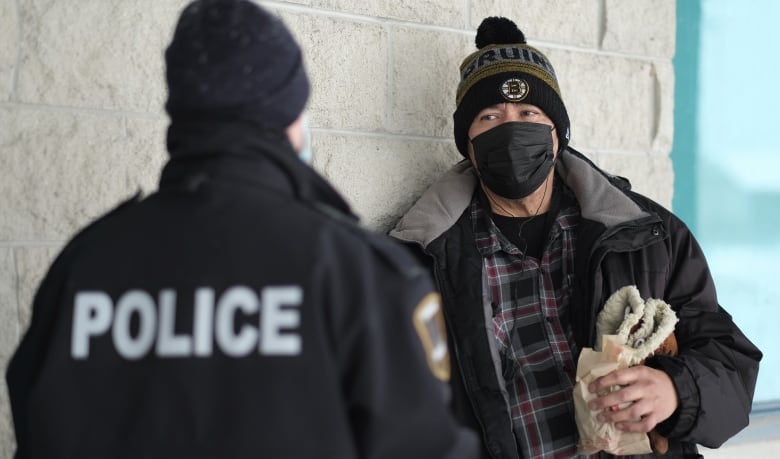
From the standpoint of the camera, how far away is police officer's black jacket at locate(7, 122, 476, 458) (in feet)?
3.29

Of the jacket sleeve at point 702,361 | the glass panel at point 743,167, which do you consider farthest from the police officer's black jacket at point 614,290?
the glass panel at point 743,167

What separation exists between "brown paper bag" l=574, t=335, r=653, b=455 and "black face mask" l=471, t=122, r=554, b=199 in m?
0.53

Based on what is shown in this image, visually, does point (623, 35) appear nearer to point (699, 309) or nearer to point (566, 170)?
point (566, 170)

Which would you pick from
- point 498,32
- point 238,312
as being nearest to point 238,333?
point 238,312

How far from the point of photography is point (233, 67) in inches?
41.2

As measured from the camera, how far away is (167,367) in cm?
101

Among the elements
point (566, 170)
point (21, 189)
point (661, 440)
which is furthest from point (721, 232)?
point (21, 189)

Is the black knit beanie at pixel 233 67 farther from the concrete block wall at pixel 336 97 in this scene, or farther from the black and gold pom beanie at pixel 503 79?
the black and gold pom beanie at pixel 503 79

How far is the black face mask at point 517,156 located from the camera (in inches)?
86.5

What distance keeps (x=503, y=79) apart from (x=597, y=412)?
933 millimetres

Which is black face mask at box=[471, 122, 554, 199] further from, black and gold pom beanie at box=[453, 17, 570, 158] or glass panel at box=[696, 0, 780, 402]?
glass panel at box=[696, 0, 780, 402]

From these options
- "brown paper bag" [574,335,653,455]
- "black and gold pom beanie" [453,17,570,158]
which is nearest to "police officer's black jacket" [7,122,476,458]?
"brown paper bag" [574,335,653,455]

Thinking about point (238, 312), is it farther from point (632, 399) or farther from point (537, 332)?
point (537, 332)

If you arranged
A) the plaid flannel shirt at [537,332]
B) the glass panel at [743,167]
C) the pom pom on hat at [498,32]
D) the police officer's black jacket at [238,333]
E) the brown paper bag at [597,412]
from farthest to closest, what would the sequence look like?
the glass panel at [743,167] < the pom pom on hat at [498,32] < the plaid flannel shirt at [537,332] < the brown paper bag at [597,412] < the police officer's black jacket at [238,333]
